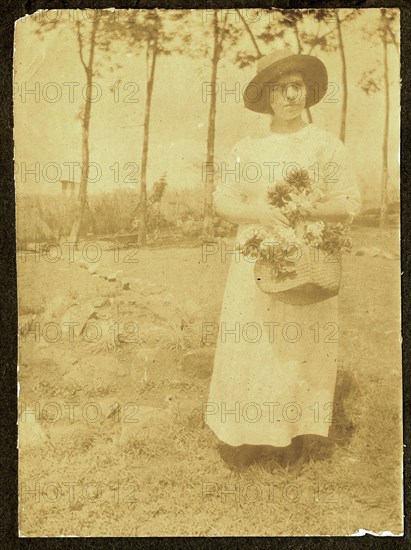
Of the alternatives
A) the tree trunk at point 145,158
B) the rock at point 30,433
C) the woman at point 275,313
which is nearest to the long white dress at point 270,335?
the woman at point 275,313

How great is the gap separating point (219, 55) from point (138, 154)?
49 centimetres

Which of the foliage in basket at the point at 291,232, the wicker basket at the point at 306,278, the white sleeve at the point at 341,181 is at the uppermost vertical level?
the white sleeve at the point at 341,181

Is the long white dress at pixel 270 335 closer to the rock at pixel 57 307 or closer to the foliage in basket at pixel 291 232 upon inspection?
the foliage in basket at pixel 291 232

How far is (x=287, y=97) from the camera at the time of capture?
2.12 m

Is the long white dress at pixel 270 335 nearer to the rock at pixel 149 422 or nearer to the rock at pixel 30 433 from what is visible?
the rock at pixel 149 422

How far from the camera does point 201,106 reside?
2.15m

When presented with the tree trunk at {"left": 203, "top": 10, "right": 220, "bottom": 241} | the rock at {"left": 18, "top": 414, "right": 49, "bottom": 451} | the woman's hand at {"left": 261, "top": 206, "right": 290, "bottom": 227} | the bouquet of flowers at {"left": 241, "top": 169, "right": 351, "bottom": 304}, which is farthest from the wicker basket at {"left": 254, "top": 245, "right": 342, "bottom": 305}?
the rock at {"left": 18, "top": 414, "right": 49, "bottom": 451}

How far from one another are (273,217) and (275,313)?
36cm

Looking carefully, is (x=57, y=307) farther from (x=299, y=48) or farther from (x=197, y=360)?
(x=299, y=48)

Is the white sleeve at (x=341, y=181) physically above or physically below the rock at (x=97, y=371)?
above

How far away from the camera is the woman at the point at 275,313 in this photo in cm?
212

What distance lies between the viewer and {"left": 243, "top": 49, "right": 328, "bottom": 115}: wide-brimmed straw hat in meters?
2.13

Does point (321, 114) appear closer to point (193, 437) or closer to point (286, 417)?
point (286, 417)

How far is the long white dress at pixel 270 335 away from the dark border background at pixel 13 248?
300 mm
